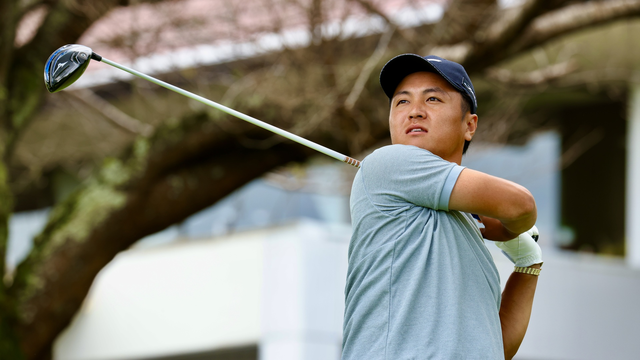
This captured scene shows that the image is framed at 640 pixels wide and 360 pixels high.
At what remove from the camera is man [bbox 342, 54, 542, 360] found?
1882 millimetres

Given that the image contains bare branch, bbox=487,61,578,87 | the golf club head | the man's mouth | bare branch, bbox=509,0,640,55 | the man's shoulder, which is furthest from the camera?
bare branch, bbox=487,61,578,87

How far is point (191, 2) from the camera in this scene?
726cm

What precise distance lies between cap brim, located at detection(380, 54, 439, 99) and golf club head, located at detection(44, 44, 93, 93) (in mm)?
981

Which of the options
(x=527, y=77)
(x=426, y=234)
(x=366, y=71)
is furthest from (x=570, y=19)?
(x=426, y=234)

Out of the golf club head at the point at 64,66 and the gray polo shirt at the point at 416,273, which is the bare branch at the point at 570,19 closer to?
the golf club head at the point at 64,66

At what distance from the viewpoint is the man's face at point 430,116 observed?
6.91ft

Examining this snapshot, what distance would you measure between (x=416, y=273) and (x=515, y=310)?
447mm

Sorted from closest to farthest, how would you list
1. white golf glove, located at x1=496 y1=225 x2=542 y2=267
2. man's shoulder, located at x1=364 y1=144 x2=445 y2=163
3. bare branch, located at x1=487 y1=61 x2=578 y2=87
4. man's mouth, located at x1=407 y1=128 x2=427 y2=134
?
man's shoulder, located at x1=364 y1=144 x2=445 y2=163
man's mouth, located at x1=407 y1=128 x2=427 y2=134
white golf glove, located at x1=496 y1=225 x2=542 y2=267
bare branch, located at x1=487 y1=61 x2=578 y2=87

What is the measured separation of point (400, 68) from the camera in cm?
216

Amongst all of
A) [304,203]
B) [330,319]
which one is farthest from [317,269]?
[304,203]

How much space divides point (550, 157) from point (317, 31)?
5.46 m

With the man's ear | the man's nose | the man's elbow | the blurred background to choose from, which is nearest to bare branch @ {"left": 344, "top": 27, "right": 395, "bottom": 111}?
the blurred background

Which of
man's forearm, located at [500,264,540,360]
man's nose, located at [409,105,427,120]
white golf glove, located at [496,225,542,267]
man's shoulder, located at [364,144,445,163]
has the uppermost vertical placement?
man's nose, located at [409,105,427,120]

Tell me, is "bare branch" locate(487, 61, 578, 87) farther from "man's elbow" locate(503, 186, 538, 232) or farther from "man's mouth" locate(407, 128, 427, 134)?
"man's elbow" locate(503, 186, 538, 232)
